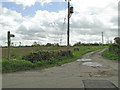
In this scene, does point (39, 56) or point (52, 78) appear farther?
point (39, 56)

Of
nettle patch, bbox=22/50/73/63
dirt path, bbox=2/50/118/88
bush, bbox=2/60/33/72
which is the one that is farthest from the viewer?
nettle patch, bbox=22/50/73/63

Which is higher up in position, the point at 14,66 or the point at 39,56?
the point at 39,56

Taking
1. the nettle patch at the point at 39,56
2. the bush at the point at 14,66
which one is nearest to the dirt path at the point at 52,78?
the bush at the point at 14,66

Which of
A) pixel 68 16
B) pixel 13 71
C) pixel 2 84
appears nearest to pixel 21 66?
pixel 13 71

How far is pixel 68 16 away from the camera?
15.8m

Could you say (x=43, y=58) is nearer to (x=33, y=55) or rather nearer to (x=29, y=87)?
(x=33, y=55)

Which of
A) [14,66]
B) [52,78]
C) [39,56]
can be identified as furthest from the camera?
[39,56]

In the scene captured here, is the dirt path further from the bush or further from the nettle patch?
the nettle patch

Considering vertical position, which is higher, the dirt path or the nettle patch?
the nettle patch

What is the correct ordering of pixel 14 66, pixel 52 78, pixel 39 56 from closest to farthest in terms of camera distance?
pixel 52 78
pixel 14 66
pixel 39 56

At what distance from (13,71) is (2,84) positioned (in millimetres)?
2543

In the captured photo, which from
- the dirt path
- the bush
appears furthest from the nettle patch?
the dirt path

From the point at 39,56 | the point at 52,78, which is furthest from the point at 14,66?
the point at 52,78

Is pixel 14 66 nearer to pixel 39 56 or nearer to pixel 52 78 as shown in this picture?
pixel 39 56
